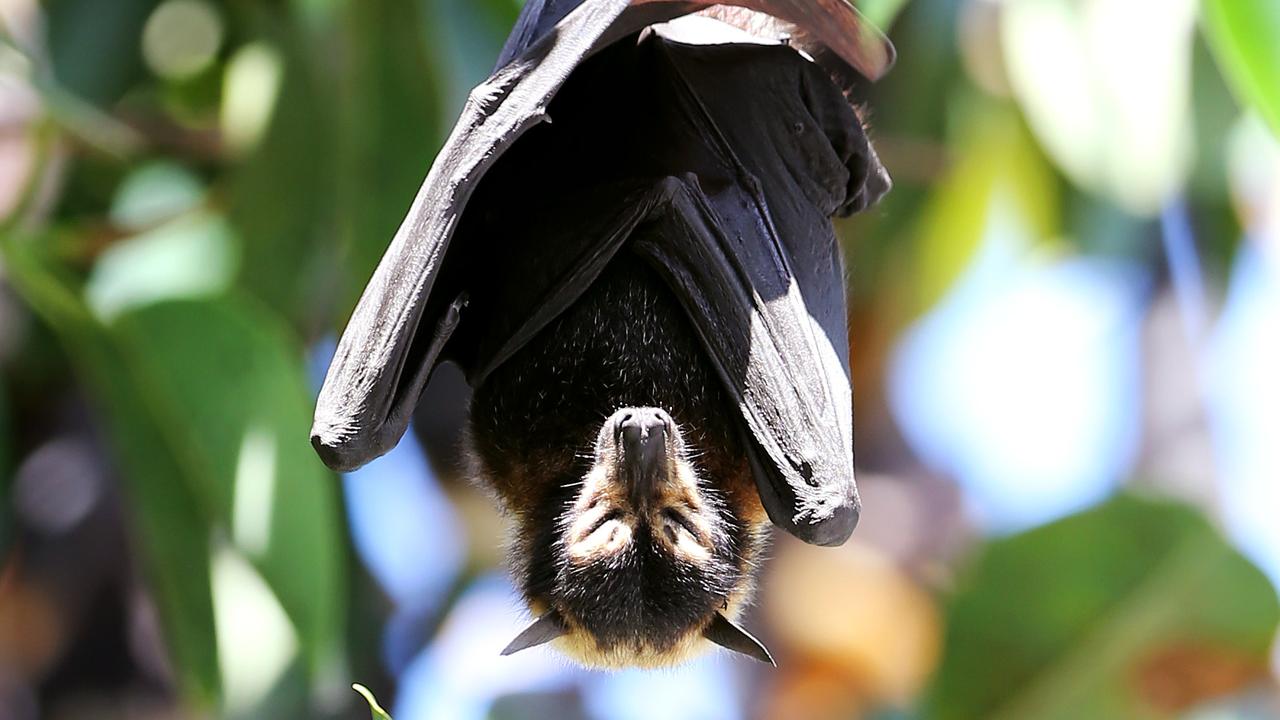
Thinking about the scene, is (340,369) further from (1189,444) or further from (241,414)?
(1189,444)

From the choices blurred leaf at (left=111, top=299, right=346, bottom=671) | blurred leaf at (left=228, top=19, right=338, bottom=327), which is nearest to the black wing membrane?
blurred leaf at (left=111, top=299, right=346, bottom=671)

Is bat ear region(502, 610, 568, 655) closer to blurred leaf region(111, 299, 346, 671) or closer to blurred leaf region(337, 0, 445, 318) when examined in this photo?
blurred leaf region(111, 299, 346, 671)

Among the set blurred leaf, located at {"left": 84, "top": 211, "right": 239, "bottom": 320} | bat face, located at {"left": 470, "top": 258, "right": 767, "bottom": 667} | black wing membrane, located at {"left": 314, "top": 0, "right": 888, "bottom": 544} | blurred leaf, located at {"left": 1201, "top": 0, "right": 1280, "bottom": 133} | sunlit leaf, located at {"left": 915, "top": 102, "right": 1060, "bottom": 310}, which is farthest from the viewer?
sunlit leaf, located at {"left": 915, "top": 102, "right": 1060, "bottom": 310}

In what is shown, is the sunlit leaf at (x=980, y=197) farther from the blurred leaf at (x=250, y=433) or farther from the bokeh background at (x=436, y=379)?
the blurred leaf at (x=250, y=433)

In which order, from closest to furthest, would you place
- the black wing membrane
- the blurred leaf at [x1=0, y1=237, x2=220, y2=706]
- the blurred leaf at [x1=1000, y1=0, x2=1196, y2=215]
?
the black wing membrane, the blurred leaf at [x1=0, y1=237, x2=220, y2=706], the blurred leaf at [x1=1000, y1=0, x2=1196, y2=215]

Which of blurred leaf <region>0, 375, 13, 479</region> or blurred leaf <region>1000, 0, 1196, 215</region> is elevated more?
blurred leaf <region>1000, 0, 1196, 215</region>
